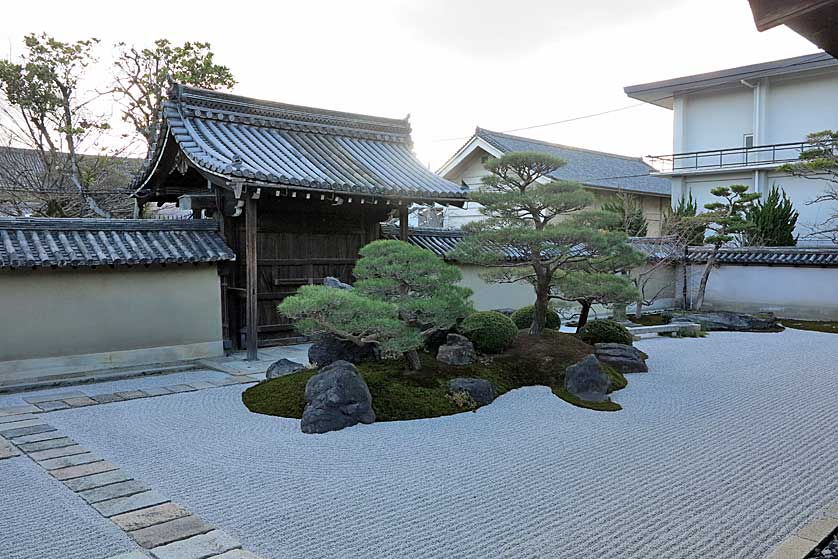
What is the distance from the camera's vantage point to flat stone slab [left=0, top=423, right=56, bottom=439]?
6.21 metres

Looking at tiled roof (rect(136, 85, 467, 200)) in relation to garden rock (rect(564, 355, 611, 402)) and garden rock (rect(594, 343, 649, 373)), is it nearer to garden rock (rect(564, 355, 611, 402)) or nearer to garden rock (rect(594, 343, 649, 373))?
garden rock (rect(594, 343, 649, 373))

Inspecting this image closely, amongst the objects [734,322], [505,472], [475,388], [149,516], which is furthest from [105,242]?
[734,322]

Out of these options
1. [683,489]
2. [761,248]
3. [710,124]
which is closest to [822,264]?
[761,248]

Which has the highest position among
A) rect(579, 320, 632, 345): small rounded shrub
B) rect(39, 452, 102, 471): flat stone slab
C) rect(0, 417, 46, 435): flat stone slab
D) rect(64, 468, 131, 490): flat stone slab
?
rect(579, 320, 632, 345): small rounded shrub

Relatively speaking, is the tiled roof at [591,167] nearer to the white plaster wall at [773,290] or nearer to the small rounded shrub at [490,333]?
the white plaster wall at [773,290]

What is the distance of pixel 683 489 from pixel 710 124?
22.8 m

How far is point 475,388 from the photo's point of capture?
7.46m

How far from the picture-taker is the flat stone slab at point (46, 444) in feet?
19.0

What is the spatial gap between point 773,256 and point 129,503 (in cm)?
1850

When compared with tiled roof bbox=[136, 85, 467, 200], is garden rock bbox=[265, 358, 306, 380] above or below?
below

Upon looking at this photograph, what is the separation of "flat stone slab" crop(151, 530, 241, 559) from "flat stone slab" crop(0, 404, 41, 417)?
14.6ft

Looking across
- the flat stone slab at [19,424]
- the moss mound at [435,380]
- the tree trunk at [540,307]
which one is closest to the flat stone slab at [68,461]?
the flat stone slab at [19,424]

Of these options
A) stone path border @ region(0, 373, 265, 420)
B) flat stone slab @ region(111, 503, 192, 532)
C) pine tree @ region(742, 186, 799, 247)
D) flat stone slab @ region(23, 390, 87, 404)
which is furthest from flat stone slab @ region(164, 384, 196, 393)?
pine tree @ region(742, 186, 799, 247)

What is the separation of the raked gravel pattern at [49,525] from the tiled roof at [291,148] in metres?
5.38
